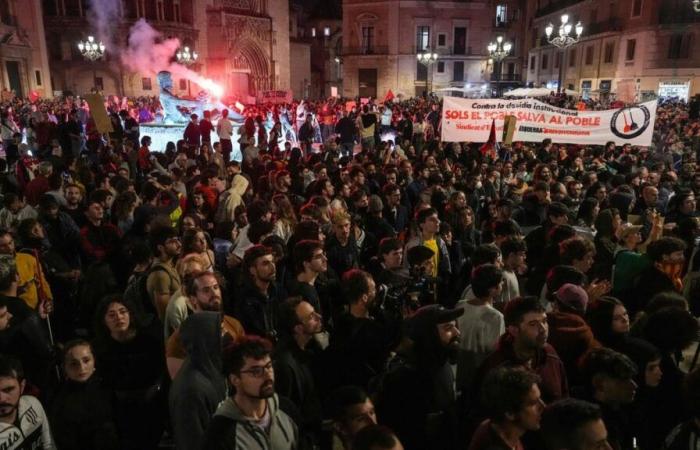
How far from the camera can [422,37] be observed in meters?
49.6

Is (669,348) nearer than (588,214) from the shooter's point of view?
Yes

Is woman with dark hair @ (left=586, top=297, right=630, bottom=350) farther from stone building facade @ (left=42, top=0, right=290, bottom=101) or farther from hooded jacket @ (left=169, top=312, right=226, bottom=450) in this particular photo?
stone building facade @ (left=42, top=0, right=290, bottom=101)

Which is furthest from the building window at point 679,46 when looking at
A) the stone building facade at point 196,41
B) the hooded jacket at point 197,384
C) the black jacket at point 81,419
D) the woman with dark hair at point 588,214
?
the black jacket at point 81,419

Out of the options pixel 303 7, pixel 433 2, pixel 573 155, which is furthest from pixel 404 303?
pixel 303 7

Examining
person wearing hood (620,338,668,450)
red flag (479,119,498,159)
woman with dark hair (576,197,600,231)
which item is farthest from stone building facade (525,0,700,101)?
person wearing hood (620,338,668,450)

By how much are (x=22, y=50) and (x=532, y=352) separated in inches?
1421

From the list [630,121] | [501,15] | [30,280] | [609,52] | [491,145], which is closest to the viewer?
[30,280]

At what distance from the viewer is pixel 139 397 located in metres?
3.67

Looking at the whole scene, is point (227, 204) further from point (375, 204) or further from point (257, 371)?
point (257, 371)

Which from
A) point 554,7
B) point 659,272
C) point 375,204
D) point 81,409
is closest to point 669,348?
point 659,272

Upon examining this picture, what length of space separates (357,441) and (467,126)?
1099 centimetres

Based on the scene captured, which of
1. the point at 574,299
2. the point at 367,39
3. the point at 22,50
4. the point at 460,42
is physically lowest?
the point at 574,299

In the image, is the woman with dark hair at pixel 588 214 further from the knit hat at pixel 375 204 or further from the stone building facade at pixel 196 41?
the stone building facade at pixel 196 41

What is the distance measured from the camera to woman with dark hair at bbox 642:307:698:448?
327 cm
